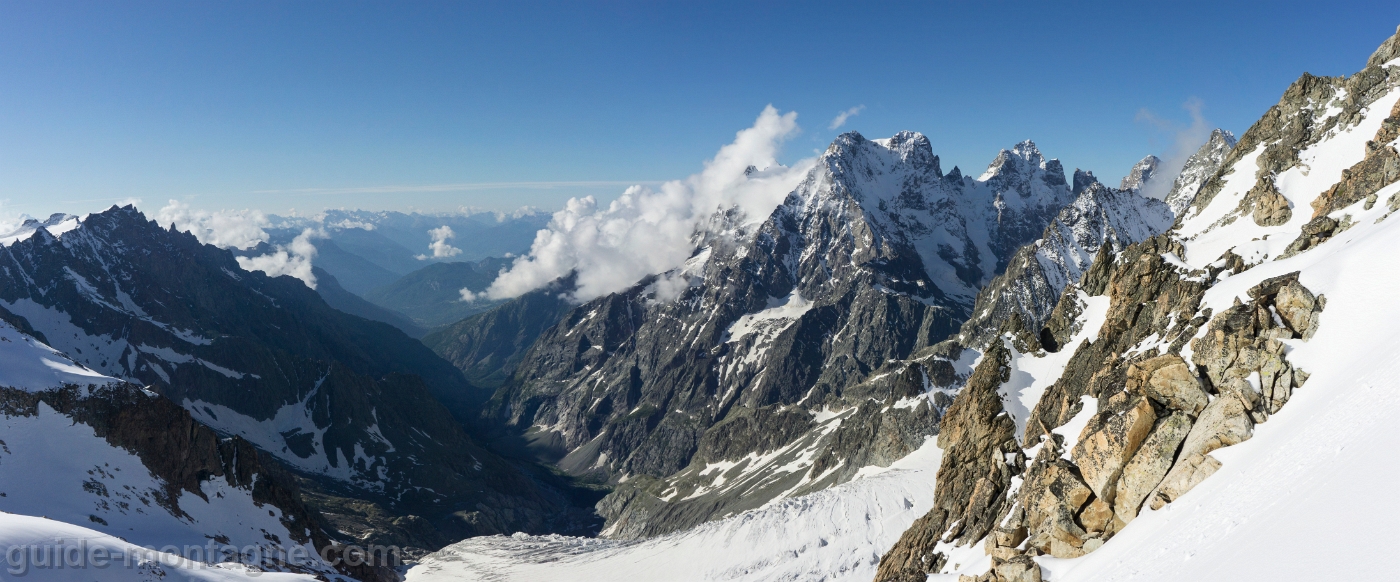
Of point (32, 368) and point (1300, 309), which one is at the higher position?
point (32, 368)

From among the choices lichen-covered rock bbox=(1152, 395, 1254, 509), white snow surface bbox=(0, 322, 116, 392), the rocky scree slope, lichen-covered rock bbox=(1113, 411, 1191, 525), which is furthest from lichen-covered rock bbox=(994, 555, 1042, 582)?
white snow surface bbox=(0, 322, 116, 392)

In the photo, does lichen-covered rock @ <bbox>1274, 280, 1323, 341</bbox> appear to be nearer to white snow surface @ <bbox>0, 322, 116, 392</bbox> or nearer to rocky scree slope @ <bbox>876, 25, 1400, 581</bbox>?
rocky scree slope @ <bbox>876, 25, 1400, 581</bbox>

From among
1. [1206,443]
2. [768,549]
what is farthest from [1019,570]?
[768,549]

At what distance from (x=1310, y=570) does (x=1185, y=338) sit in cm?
2173

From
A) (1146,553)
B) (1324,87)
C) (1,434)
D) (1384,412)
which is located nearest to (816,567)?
(1146,553)

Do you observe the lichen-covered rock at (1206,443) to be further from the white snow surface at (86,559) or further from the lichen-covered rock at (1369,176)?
the white snow surface at (86,559)

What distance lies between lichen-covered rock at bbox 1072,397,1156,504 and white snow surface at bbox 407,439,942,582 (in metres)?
62.2

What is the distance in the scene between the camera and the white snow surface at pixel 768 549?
98312 millimetres

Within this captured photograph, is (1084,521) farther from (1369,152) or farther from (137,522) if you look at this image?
(137,522)

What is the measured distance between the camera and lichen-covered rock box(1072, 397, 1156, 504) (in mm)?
32812

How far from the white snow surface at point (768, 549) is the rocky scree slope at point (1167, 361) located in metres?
28.8

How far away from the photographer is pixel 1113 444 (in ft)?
109

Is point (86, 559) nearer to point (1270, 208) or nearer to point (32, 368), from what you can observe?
point (32, 368)

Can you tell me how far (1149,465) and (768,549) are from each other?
8409cm
